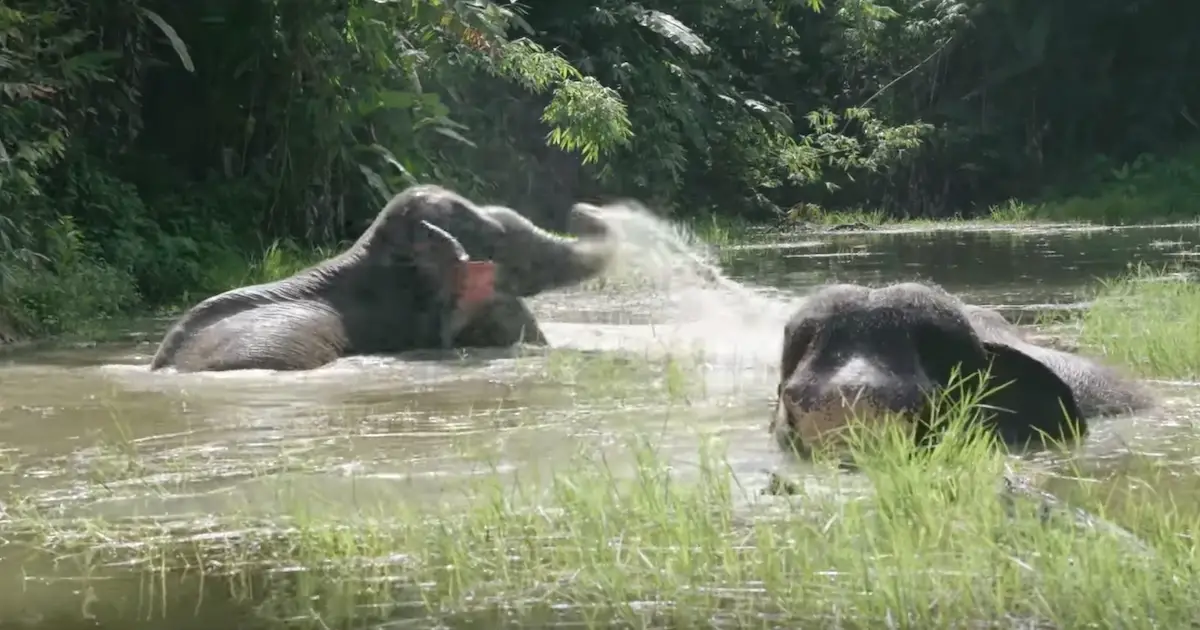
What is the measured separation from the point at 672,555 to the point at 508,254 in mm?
5878

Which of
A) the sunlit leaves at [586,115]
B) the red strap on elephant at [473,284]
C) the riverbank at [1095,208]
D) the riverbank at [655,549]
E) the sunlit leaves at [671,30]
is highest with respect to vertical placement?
the sunlit leaves at [671,30]

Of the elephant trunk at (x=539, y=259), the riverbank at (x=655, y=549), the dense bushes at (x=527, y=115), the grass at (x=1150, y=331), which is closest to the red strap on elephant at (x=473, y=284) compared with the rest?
the elephant trunk at (x=539, y=259)

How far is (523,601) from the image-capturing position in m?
3.35

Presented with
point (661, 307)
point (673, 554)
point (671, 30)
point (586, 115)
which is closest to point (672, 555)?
point (673, 554)

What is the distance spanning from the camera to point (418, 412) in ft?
20.4

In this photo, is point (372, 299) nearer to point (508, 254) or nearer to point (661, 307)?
point (508, 254)

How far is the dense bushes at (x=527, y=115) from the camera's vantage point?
1195 centimetres

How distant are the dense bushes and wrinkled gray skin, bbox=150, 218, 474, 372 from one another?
6.00ft

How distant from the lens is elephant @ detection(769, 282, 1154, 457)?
189 inches

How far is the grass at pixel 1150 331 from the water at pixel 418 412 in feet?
1.35

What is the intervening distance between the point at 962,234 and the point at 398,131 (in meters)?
9.00

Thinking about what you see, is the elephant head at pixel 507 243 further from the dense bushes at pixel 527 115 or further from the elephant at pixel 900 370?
the elephant at pixel 900 370

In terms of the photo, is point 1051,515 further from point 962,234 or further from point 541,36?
point 541,36

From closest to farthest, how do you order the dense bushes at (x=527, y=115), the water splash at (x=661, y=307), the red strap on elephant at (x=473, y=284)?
the water splash at (x=661, y=307)
the red strap on elephant at (x=473, y=284)
the dense bushes at (x=527, y=115)
